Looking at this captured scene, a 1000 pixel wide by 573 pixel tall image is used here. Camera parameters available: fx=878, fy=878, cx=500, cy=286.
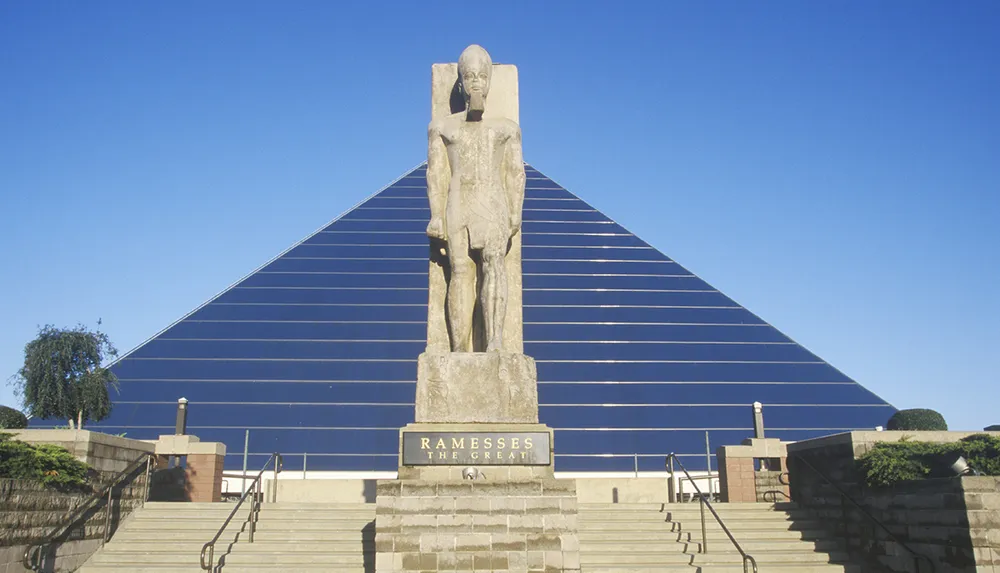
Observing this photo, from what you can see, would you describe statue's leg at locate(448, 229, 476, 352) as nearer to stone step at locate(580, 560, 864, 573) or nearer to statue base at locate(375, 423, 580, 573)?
statue base at locate(375, 423, 580, 573)

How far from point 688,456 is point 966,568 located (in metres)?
17.2

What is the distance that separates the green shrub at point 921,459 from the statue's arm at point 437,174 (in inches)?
212

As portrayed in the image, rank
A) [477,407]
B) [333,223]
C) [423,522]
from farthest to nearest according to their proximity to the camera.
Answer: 1. [333,223]
2. [477,407]
3. [423,522]

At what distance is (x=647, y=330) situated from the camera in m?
32.1

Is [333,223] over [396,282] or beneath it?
over

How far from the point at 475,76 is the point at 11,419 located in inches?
284

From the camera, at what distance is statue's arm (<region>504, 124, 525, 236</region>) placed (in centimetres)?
827

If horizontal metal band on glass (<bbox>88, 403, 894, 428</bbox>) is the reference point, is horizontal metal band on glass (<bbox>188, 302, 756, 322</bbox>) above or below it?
above

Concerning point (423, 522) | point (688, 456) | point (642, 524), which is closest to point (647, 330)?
point (688, 456)

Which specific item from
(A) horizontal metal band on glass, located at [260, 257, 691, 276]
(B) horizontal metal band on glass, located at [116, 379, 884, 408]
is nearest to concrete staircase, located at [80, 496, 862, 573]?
(B) horizontal metal band on glass, located at [116, 379, 884, 408]

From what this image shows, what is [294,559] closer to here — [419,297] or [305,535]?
[305,535]

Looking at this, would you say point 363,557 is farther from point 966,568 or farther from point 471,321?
point 966,568

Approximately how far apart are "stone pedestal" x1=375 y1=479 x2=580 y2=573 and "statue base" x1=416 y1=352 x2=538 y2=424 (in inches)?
24.8

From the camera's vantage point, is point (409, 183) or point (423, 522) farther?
point (409, 183)
